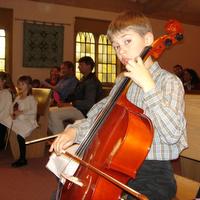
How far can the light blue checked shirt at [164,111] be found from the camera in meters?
1.18

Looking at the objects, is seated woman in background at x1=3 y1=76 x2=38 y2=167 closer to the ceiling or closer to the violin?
the violin

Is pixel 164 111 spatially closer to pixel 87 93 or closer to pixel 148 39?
pixel 148 39

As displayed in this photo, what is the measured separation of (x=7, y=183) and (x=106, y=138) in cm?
265

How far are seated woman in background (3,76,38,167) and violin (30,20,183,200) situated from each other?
309cm

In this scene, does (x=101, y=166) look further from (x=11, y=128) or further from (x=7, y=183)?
(x=11, y=128)

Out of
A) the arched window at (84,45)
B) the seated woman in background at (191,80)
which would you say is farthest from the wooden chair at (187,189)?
the arched window at (84,45)

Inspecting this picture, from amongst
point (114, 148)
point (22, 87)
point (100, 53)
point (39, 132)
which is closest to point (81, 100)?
point (39, 132)

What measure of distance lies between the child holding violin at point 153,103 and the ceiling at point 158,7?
6881mm

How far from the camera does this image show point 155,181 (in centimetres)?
133

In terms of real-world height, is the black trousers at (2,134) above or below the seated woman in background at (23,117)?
below

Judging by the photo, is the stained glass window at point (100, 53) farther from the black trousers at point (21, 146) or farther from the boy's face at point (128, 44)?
the boy's face at point (128, 44)

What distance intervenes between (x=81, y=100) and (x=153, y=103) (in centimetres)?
367

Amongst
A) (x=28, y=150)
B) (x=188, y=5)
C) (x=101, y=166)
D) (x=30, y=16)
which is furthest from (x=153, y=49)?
(x=188, y=5)

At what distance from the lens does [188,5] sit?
9.27 m
